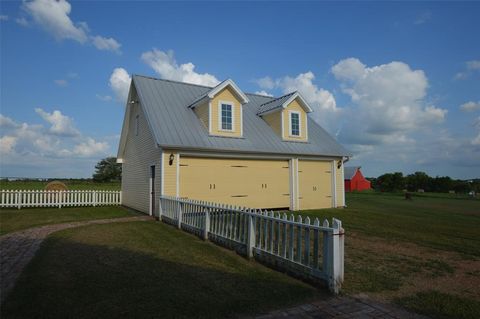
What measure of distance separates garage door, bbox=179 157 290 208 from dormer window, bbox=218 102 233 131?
1764 millimetres

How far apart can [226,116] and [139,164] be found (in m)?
5.26

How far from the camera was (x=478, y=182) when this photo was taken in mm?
45562

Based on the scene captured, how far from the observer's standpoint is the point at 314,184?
18.3 m

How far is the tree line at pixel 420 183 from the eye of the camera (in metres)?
46.7

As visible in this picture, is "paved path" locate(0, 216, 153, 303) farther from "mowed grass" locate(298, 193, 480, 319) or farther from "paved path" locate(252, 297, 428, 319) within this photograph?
"mowed grass" locate(298, 193, 480, 319)

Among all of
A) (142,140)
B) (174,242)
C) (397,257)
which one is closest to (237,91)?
(142,140)

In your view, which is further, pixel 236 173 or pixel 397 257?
pixel 236 173

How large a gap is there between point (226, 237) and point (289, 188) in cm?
954

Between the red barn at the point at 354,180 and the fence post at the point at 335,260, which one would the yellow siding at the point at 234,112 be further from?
the red barn at the point at 354,180

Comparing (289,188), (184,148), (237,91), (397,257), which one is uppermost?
(237,91)

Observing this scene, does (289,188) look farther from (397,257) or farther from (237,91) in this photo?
(397,257)

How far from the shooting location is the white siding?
49.2ft

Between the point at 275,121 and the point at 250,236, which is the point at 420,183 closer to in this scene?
the point at 275,121

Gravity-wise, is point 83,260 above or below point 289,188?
below
